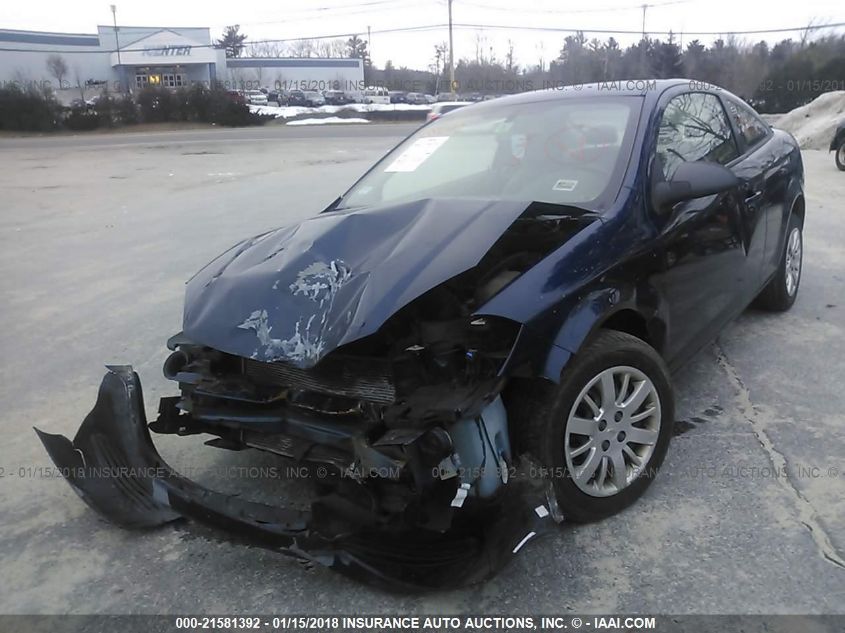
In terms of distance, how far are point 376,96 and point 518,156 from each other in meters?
61.7

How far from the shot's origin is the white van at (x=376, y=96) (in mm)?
59250

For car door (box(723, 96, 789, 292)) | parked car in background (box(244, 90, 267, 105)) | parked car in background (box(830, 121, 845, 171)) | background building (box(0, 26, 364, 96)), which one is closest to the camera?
car door (box(723, 96, 789, 292))

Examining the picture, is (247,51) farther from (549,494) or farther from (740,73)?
(549,494)

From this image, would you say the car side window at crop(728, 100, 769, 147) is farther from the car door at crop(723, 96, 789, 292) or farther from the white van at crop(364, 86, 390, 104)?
the white van at crop(364, 86, 390, 104)

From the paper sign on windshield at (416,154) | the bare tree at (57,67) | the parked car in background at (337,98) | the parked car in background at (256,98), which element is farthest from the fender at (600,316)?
the bare tree at (57,67)

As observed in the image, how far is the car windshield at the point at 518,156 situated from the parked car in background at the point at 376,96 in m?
56.0

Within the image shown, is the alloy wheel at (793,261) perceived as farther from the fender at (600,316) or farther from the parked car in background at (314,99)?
the parked car in background at (314,99)

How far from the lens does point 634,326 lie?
9.77ft

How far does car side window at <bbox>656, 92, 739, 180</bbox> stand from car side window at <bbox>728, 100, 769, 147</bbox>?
19 centimetres

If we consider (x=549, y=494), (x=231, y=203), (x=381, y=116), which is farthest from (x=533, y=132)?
(x=381, y=116)

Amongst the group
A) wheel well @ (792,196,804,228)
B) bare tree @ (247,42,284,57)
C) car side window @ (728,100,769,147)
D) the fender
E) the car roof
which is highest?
bare tree @ (247,42,284,57)

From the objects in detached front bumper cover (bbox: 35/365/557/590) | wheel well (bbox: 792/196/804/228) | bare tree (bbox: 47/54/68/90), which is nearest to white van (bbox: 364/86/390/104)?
bare tree (bbox: 47/54/68/90)

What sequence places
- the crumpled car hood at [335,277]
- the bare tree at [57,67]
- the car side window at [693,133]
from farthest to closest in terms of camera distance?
the bare tree at [57,67], the car side window at [693,133], the crumpled car hood at [335,277]

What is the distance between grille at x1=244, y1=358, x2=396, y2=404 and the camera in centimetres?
245
